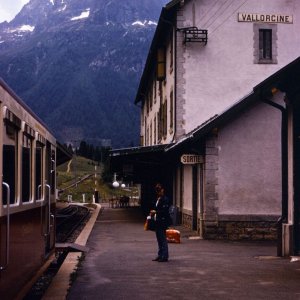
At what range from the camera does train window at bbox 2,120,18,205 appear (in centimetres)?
634

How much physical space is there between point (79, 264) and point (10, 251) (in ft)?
23.1

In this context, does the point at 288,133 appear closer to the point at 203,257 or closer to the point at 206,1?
the point at 203,257

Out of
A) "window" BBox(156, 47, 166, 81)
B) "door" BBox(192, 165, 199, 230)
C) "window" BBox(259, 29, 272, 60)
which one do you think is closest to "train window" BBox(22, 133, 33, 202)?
"door" BBox(192, 165, 199, 230)

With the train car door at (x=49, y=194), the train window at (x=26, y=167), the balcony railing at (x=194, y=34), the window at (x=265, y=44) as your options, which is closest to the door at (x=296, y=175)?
the train car door at (x=49, y=194)

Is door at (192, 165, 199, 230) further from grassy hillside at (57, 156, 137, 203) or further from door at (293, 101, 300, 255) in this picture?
grassy hillside at (57, 156, 137, 203)

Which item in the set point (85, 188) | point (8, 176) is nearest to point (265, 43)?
point (8, 176)

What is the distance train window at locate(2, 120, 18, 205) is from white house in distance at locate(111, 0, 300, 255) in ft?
28.4

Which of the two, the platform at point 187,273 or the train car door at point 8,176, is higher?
the train car door at point 8,176

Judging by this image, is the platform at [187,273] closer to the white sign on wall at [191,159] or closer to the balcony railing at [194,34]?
the white sign on wall at [191,159]

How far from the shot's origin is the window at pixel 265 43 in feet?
88.1

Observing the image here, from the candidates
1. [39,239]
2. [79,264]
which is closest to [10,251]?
[39,239]

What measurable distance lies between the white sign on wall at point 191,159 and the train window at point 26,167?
1210cm

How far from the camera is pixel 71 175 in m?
121

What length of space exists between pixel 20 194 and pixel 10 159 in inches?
28.9
